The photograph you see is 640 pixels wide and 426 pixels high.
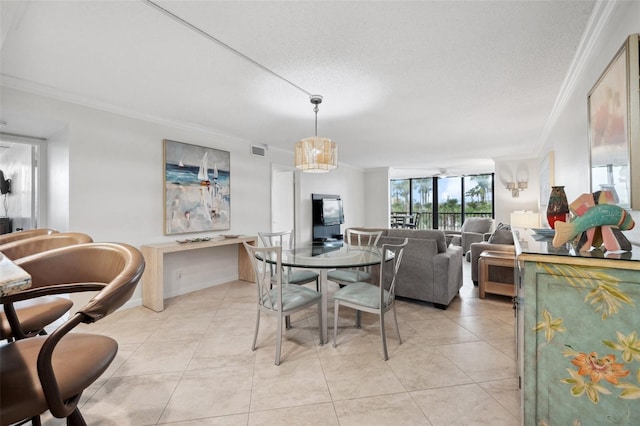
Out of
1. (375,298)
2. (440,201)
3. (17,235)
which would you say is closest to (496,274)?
(375,298)

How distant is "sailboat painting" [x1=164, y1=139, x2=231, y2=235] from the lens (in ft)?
12.0

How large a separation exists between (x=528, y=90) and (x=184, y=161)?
163 inches

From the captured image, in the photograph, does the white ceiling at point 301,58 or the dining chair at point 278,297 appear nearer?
the white ceiling at point 301,58

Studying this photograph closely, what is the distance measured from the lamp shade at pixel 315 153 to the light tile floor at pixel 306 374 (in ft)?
5.45

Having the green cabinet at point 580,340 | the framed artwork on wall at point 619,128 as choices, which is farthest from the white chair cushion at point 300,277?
the framed artwork on wall at point 619,128

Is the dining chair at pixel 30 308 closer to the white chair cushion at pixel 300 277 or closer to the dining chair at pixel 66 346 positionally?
the dining chair at pixel 66 346

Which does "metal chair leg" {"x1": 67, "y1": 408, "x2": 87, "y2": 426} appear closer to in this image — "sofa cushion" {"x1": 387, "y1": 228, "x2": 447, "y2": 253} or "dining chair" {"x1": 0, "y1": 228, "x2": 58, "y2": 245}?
"dining chair" {"x1": 0, "y1": 228, "x2": 58, "y2": 245}

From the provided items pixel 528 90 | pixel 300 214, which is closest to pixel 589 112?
pixel 528 90

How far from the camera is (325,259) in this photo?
2.57 meters

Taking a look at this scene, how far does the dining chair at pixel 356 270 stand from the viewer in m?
2.99

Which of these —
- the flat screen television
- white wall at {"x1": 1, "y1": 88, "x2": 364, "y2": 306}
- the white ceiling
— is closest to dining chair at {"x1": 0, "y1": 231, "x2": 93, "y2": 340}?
the white ceiling

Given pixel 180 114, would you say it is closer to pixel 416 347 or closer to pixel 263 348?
pixel 263 348

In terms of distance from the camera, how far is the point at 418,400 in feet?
5.57

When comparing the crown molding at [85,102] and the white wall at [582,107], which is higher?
the crown molding at [85,102]
